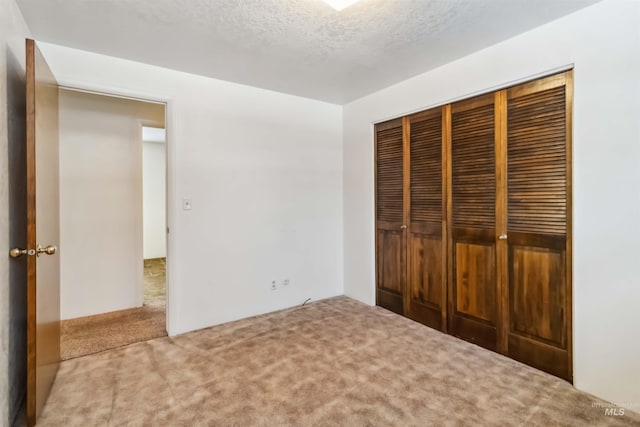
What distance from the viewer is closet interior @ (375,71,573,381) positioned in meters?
2.12

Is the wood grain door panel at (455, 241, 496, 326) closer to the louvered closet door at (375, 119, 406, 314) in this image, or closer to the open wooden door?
the louvered closet door at (375, 119, 406, 314)

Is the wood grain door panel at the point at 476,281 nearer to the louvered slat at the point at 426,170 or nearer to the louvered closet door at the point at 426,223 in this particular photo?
the louvered closet door at the point at 426,223

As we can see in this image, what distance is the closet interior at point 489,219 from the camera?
2115mm

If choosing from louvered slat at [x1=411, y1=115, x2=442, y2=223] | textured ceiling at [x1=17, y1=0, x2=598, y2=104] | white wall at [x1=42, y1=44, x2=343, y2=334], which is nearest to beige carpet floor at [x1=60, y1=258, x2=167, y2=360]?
white wall at [x1=42, y1=44, x2=343, y2=334]

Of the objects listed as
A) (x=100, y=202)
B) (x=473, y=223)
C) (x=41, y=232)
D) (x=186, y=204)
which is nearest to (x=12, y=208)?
(x=41, y=232)

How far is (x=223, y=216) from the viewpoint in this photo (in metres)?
3.10

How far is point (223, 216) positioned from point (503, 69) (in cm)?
270

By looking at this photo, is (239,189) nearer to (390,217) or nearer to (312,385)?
(390,217)

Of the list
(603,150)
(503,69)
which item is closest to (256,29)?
(503,69)

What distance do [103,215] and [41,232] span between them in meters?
1.81

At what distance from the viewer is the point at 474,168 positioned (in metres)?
2.59

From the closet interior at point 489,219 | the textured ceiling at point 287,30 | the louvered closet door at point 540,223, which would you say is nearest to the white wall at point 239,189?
the textured ceiling at point 287,30

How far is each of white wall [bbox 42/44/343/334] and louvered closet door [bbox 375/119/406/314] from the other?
63cm

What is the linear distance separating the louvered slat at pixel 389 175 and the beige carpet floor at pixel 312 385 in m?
1.24
